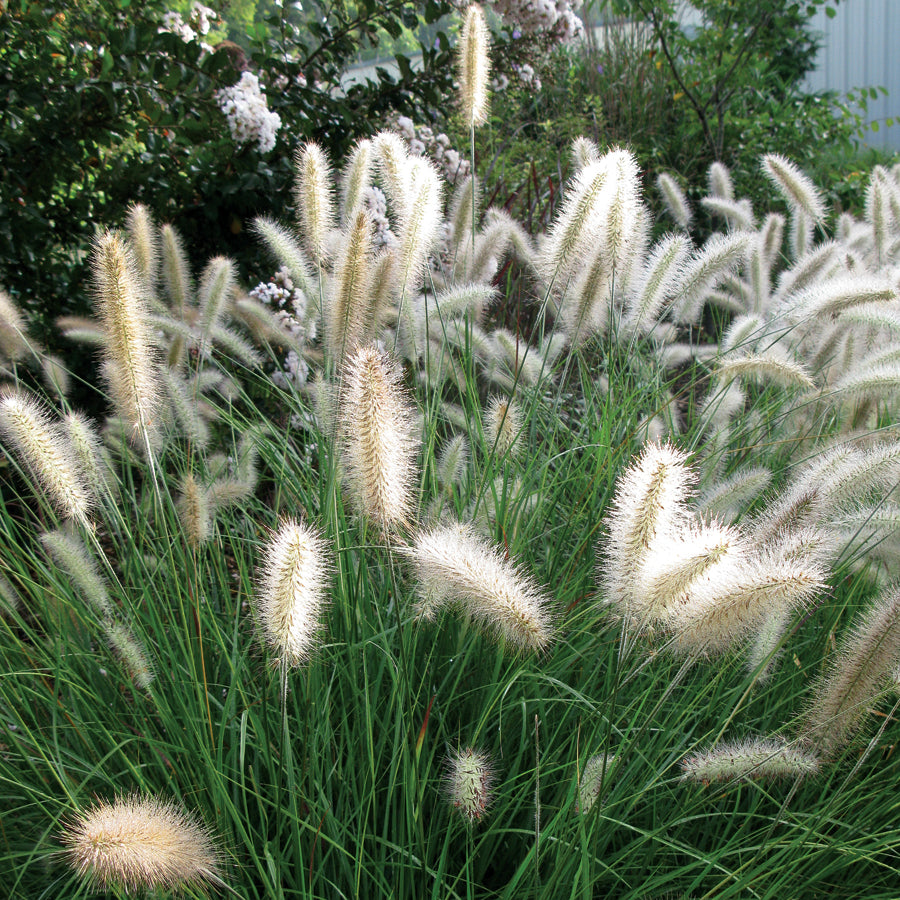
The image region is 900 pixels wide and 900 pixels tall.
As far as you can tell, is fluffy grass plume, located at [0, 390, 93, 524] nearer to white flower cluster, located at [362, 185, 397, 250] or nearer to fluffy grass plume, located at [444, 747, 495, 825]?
fluffy grass plume, located at [444, 747, 495, 825]

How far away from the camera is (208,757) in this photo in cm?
147

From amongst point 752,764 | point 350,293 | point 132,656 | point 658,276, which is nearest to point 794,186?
point 658,276

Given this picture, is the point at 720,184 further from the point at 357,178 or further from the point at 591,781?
the point at 591,781

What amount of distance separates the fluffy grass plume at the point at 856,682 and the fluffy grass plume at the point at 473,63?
5.84 ft

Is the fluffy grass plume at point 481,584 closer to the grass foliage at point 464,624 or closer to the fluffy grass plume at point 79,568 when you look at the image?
the grass foliage at point 464,624

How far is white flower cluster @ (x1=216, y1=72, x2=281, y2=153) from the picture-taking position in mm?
3539

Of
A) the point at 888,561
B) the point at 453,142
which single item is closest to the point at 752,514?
the point at 888,561

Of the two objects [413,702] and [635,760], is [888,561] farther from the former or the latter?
[413,702]

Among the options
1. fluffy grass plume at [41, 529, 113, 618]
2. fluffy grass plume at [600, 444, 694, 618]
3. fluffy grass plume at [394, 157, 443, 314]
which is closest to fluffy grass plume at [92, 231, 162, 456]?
fluffy grass plume at [41, 529, 113, 618]

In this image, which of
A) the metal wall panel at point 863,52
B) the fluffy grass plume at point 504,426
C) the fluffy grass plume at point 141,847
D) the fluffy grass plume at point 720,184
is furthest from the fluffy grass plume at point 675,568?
the metal wall panel at point 863,52

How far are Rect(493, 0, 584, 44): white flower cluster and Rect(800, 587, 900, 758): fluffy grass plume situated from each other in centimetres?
397

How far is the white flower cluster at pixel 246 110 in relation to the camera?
3539 millimetres

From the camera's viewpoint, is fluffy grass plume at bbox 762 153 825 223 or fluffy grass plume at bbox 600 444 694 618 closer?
fluffy grass plume at bbox 600 444 694 618

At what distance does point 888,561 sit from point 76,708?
1.78 m
